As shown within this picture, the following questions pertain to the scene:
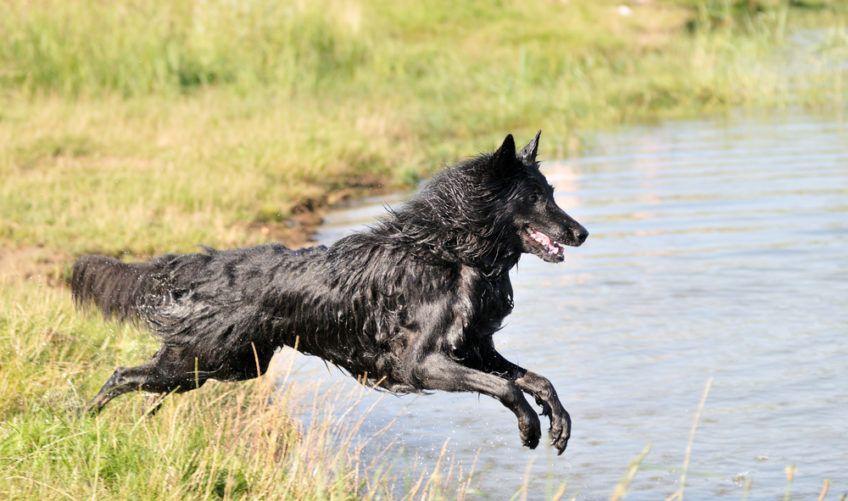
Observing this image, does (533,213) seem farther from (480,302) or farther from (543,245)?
(480,302)

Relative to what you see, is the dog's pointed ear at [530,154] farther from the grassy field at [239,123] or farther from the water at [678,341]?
the grassy field at [239,123]

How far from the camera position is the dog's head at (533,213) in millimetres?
6172

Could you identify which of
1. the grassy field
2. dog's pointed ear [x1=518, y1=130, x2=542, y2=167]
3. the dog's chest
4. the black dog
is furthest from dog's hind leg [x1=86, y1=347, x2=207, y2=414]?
dog's pointed ear [x1=518, y1=130, x2=542, y2=167]

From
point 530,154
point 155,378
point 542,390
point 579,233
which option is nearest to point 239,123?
point 155,378

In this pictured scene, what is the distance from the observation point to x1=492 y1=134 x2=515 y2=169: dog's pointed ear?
6039 millimetres

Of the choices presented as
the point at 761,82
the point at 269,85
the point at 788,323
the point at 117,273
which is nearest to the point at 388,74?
the point at 269,85

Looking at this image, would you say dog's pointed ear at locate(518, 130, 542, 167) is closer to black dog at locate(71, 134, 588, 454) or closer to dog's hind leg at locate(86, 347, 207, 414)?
black dog at locate(71, 134, 588, 454)

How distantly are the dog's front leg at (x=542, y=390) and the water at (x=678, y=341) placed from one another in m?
0.14

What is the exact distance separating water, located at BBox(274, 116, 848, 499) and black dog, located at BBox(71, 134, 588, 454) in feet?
2.34

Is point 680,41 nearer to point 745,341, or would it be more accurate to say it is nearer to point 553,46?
point 553,46

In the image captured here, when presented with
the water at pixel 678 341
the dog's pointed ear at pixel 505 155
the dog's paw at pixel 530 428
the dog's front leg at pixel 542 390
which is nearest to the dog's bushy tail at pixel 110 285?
the water at pixel 678 341

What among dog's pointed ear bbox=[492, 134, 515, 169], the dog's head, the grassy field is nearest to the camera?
the grassy field

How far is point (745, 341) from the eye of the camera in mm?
Result: 8664

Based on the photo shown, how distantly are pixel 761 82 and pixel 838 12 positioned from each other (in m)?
10.0
